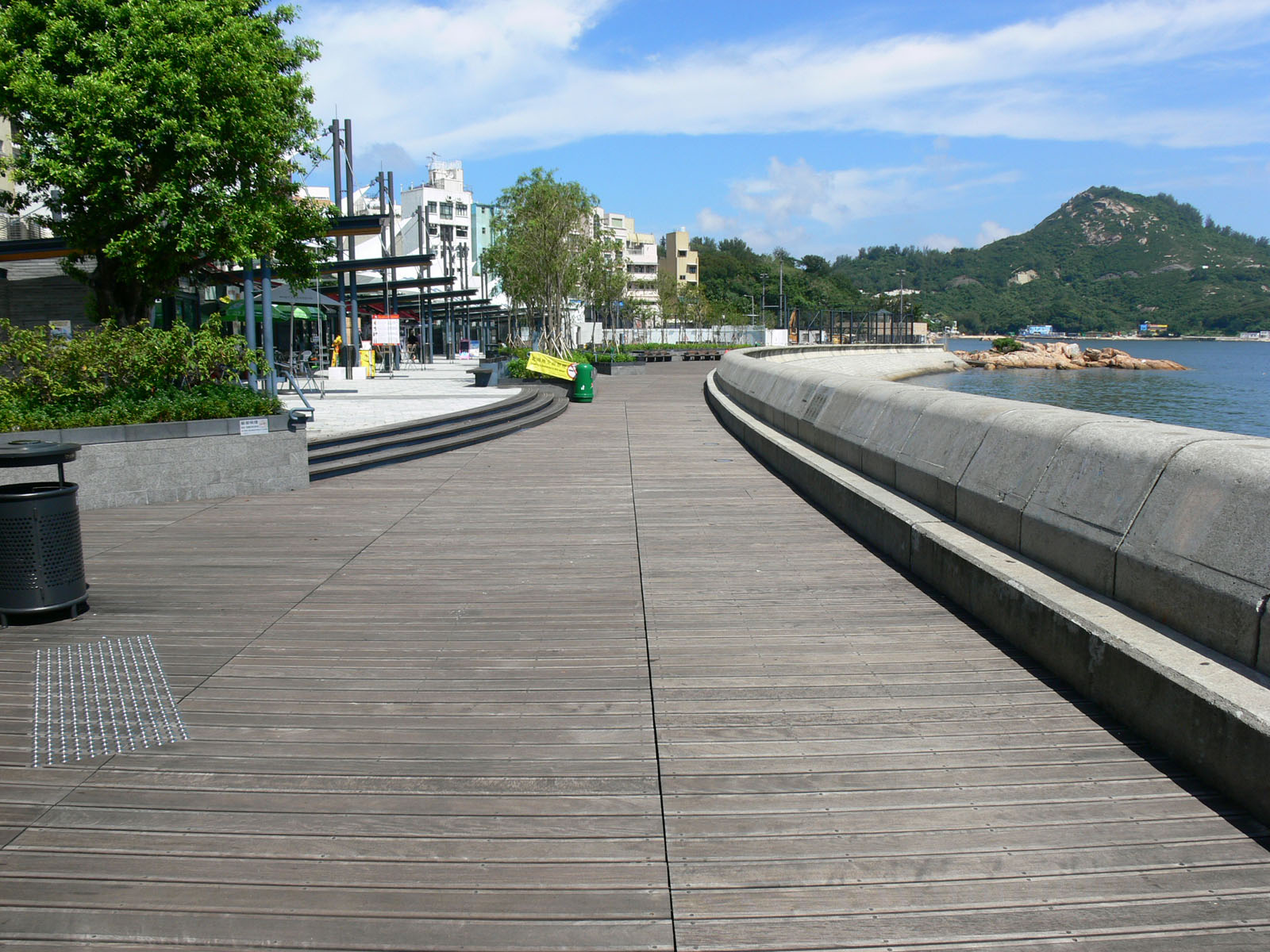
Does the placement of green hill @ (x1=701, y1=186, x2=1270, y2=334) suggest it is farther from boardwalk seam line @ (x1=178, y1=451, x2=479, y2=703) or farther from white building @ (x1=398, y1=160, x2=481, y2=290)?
boardwalk seam line @ (x1=178, y1=451, x2=479, y2=703)

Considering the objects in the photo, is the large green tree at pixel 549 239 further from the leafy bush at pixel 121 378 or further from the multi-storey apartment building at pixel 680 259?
the multi-storey apartment building at pixel 680 259

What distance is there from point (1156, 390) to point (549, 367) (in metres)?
37.2

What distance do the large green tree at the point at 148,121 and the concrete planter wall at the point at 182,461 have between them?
3405 mm

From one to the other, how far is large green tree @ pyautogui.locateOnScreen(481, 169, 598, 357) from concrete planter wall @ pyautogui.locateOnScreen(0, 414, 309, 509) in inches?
972

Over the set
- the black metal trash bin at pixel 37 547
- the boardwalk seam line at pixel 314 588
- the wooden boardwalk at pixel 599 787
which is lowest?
the wooden boardwalk at pixel 599 787

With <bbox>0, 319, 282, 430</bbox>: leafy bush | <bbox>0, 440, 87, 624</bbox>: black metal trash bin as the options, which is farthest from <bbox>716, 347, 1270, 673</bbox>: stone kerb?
A: <bbox>0, 319, 282, 430</bbox>: leafy bush

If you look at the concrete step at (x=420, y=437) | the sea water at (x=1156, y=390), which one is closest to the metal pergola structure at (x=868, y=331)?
the sea water at (x=1156, y=390)

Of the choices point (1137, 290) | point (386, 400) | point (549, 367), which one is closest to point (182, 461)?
point (386, 400)

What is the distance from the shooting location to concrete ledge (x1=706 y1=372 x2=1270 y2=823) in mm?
3570

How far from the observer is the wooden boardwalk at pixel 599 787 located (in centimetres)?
303

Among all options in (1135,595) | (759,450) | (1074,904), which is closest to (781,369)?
(759,450)

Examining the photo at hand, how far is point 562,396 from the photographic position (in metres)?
23.7

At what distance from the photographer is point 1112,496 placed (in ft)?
16.5

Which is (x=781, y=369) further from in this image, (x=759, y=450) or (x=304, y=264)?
(x=304, y=264)
